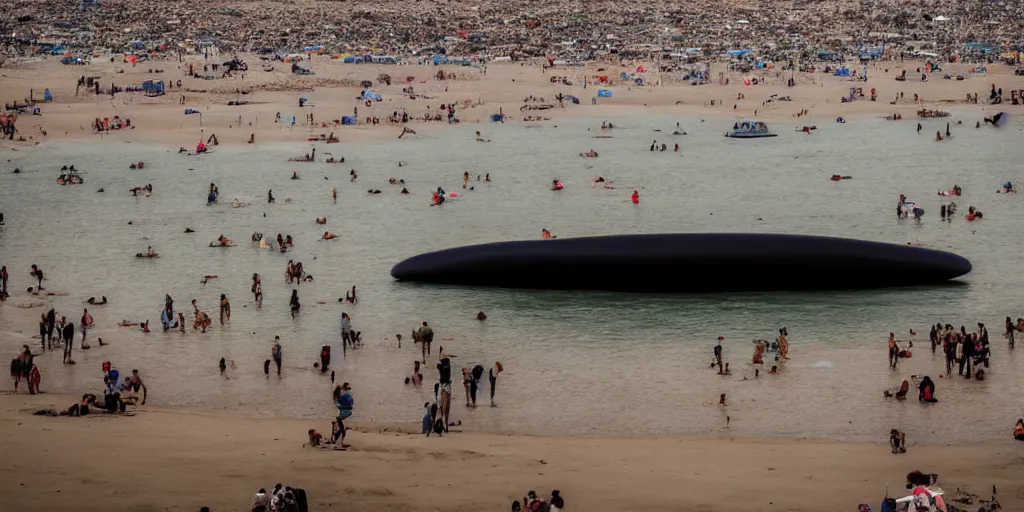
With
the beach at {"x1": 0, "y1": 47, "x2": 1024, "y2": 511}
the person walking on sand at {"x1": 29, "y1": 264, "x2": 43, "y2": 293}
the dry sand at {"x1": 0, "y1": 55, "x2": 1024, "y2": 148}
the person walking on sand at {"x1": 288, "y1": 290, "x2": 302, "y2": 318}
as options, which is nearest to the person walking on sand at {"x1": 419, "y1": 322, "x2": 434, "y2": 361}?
the beach at {"x1": 0, "y1": 47, "x2": 1024, "y2": 511}

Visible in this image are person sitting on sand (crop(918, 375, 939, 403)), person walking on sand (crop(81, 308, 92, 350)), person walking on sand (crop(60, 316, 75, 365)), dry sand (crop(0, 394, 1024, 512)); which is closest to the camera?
dry sand (crop(0, 394, 1024, 512))

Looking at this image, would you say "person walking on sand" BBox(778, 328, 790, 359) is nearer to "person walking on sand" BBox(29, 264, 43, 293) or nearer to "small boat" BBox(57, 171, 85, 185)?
"person walking on sand" BBox(29, 264, 43, 293)

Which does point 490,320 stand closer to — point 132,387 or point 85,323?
point 85,323

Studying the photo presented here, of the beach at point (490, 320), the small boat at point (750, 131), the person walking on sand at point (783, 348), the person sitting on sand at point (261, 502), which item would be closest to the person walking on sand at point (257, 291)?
the beach at point (490, 320)

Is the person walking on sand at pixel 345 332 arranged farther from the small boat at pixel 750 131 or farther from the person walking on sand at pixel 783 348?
the small boat at pixel 750 131

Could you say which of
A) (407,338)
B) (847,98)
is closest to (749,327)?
(407,338)

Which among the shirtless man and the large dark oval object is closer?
the shirtless man

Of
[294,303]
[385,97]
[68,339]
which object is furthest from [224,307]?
[385,97]
